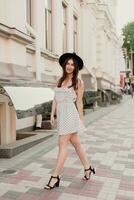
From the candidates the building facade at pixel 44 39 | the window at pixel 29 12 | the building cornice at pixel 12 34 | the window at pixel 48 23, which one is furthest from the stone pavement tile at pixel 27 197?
the window at pixel 48 23

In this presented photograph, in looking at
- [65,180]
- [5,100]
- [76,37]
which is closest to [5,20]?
[5,100]

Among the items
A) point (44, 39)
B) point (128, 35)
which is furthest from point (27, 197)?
point (128, 35)

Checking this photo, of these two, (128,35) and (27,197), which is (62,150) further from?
(128,35)

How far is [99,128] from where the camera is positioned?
13.4 m

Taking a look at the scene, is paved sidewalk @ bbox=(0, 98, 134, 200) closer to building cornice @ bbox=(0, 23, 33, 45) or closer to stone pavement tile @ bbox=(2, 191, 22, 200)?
stone pavement tile @ bbox=(2, 191, 22, 200)

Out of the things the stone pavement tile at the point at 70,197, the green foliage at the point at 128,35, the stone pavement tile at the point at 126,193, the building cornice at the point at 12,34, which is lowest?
the stone pavement tile at the point at 126,193

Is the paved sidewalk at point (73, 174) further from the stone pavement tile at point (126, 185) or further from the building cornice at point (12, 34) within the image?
the building cornice at point (12, 34)

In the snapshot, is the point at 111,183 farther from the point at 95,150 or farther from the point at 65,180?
the point at 95,150

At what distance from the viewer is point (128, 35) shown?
76.3 metres

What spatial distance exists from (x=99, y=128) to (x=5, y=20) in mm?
5350

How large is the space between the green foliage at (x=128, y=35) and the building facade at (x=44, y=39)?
46286 mm

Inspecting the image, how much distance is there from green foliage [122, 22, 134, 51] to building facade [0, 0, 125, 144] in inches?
1822

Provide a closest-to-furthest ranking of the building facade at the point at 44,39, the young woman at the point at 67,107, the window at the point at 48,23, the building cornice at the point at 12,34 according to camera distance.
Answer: the young woman at the point at 67,107 → the building cornice at the point at 12,34 → the building facade at the point at 44,39 → the window at the point at 48,23

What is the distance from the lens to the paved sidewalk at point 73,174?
18.7ft
